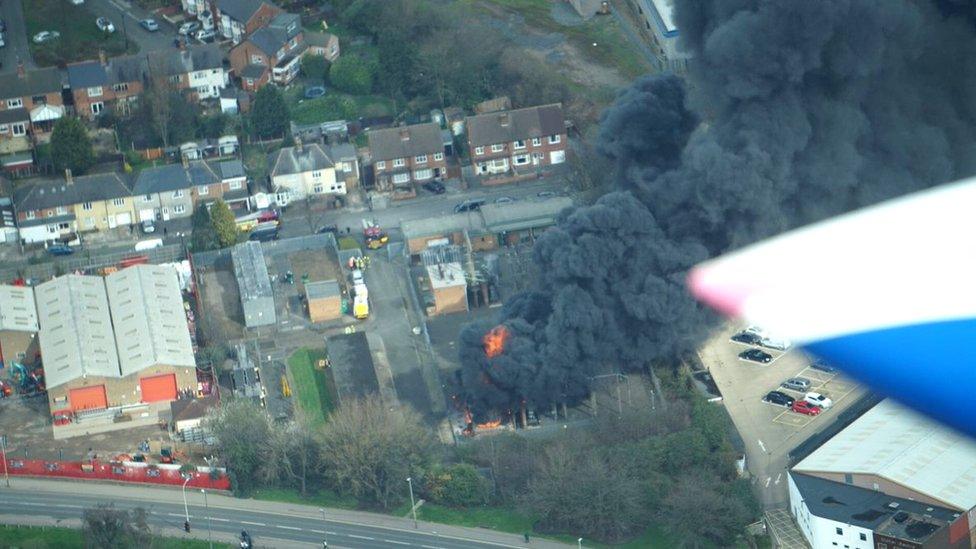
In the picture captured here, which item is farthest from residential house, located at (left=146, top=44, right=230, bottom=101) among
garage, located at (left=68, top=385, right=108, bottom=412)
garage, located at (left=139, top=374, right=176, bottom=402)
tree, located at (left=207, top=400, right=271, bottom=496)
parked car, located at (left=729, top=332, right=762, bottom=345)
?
parked car, located at (left=729, top=332, right=762, bottom=345)

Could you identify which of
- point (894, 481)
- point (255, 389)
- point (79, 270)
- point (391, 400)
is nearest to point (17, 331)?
point (79, 270)

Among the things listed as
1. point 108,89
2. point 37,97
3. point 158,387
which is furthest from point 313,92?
point 158,387

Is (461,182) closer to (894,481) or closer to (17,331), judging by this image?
(17,331)

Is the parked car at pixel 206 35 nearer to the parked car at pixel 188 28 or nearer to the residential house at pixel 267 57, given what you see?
the parked car at pixel 188 28

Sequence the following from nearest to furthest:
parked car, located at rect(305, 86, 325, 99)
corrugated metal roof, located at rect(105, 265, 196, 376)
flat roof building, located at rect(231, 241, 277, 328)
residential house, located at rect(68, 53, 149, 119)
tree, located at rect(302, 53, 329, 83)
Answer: corrugated metal roof, located at rect(105, 265, 196, 376), flat roof building, located at rect(231, 241, 277, 328), residential house, located at rect(68, 53, 149, 119), parked car, located at rect(305, 86, 325, 99), tree, located at rect(302, 53, 329, 83)

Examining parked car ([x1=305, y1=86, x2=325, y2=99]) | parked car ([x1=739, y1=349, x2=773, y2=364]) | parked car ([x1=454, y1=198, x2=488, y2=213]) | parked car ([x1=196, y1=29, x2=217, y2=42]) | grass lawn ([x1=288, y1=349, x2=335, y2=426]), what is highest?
parked car ([x1=196, y1=29, x2=217, y2=42])

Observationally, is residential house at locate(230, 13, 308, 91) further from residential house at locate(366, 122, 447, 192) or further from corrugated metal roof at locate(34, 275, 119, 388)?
corrugated metal roof at locate(34, 275, 119, 388)

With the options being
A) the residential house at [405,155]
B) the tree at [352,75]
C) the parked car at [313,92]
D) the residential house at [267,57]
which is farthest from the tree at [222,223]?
the tree at [352,75]

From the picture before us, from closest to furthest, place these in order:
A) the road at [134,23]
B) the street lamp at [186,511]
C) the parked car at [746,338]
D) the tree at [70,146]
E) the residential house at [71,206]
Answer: the street lamp at [186,511]
the parked car at [746,338]
the residential house at [71,206]
the tree at [70,146]
the road at [134,23]
